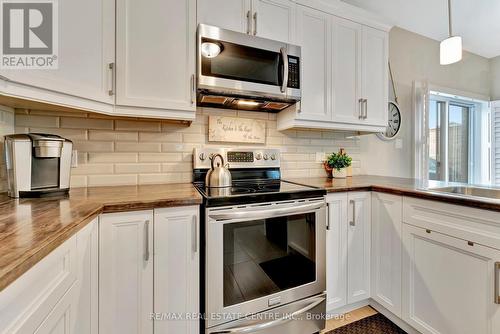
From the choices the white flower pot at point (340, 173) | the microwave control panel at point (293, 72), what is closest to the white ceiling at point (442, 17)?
the microwave control panel at point (293, 72)

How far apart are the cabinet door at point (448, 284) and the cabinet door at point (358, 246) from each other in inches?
10.5

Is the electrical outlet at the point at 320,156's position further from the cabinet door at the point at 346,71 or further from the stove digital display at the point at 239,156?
the stove digital display at the point at 239,156

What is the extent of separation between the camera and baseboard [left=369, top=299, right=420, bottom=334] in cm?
152

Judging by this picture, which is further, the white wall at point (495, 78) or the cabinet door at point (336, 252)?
the white wall at point (495, 78)

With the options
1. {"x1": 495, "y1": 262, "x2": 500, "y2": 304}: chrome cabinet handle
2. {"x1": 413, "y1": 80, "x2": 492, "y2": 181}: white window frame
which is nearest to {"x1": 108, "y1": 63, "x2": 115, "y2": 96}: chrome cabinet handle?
{"x1": 495, "y1": 262, "x2": 500, "y2": 304}: chrome cabinet handle

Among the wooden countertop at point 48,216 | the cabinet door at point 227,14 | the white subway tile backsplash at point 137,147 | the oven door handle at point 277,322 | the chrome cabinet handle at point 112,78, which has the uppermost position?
the cabinet door at point 227,14

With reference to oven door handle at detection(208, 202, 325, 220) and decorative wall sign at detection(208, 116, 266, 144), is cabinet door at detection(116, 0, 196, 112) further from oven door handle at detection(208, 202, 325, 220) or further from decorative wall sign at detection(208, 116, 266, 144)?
oven door handle at detection(208, 202, 325, 220)

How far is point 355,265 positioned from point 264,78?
150 cm

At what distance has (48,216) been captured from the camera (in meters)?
0.83

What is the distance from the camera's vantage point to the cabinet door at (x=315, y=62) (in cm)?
178

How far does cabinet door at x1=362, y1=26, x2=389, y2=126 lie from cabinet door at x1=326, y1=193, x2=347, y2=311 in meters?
0.90

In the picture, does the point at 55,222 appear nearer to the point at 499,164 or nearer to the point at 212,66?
the point at 212,66

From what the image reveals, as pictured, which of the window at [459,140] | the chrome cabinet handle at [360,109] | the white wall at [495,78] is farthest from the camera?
the white wall at [495,78]

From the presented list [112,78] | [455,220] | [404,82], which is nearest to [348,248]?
[455,220]
